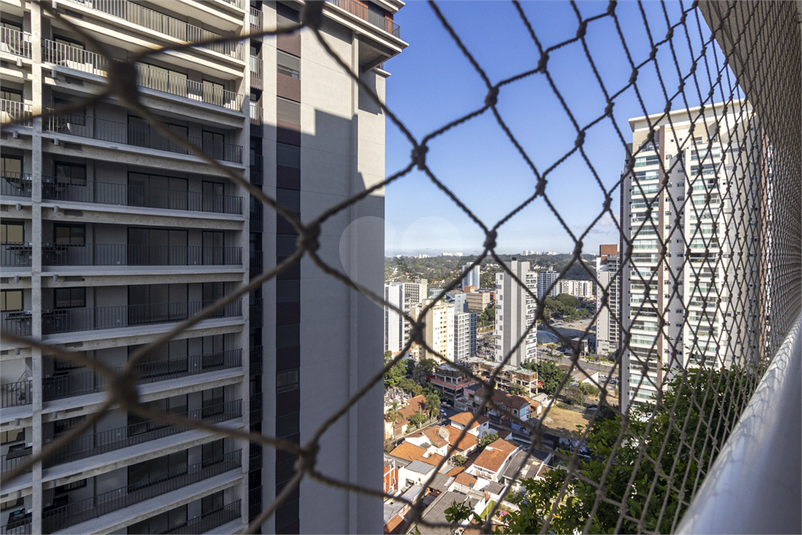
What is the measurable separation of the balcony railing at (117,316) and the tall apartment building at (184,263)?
2 cm

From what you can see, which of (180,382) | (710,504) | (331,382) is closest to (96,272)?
(180,382)

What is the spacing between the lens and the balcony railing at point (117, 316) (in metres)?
3.01

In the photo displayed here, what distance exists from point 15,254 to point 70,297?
462mm

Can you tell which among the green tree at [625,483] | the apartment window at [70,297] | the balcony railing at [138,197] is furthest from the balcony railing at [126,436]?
the green tree at [625,483]

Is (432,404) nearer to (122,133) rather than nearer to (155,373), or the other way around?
(155,373)

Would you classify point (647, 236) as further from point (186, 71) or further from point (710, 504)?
point (710, 504)

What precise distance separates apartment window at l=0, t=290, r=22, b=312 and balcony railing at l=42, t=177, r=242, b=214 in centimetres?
74

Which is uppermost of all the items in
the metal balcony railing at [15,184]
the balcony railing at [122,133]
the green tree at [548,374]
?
the balcony railing at [122,133]

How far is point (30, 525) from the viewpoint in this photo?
2.84 meters

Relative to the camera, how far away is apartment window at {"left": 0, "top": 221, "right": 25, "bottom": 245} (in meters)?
2.85

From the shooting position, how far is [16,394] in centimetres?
286

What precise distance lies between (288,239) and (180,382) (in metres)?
1.62

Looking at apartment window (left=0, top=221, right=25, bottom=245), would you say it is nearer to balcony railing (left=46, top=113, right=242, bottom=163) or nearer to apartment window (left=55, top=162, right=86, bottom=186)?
apartment window (left=55, top=162, right=86, bottom=186)

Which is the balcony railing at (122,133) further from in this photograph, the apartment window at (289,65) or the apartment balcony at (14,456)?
the apartment balcony at (14,456)
